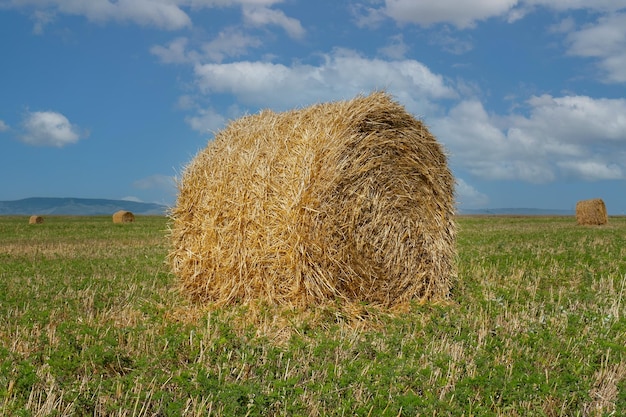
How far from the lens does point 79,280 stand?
9.97m

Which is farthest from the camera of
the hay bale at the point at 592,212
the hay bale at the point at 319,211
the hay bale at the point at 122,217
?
the hay bale at the point at 122,217

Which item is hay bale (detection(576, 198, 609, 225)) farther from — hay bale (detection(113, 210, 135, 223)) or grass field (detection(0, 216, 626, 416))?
hay bale (detection(113, 210, 135, 223))

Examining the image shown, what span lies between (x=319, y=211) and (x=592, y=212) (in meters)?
26.9

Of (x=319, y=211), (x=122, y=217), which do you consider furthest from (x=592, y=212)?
(x=122, y=217)

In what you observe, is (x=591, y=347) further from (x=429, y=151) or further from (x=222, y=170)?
(x=222, y=170)

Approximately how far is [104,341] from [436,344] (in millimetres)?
3252

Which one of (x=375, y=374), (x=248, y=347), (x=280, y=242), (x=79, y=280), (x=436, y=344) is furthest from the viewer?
(x=79, y=280)

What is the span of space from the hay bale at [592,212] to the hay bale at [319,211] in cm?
2386

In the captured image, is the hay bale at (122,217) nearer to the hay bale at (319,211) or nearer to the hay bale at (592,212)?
the hay bale at (592,212)

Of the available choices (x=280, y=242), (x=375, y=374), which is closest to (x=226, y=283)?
(x=280, y=242)

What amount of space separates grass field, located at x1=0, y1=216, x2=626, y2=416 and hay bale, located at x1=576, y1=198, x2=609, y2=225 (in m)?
23.0

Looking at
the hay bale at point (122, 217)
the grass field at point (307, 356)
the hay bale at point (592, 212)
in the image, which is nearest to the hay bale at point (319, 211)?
the grass field at point (307, 356)

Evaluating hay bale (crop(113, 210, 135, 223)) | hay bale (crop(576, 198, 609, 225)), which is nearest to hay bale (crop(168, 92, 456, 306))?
hay bale (crop(576, 198, 609, 225))

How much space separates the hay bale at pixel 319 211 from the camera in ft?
24.8
